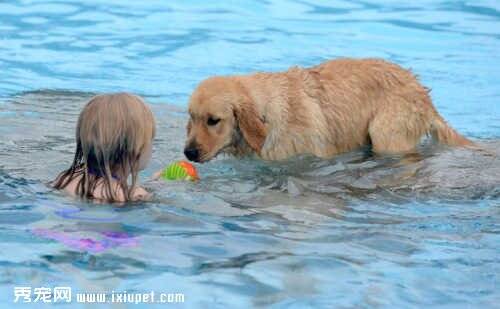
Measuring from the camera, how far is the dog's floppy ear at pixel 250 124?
6766 mm

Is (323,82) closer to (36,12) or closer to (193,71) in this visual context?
(193,71)

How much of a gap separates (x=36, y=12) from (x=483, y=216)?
26.7 ft

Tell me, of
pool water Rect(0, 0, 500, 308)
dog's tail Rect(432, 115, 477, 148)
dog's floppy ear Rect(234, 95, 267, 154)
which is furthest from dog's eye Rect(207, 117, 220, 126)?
dog's tail Rect(432, 115, 477, 148)

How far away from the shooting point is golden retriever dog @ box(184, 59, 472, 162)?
22.2ft

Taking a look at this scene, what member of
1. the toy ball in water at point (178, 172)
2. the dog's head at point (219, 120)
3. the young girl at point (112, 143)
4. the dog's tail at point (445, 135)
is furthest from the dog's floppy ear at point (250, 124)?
the dog's tail at point (445, 135)

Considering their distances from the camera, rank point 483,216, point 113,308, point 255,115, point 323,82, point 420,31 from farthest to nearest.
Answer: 1. point 420,31
2. point 323,82
3. point 255,115
4. point 483,216
5. point 113,308

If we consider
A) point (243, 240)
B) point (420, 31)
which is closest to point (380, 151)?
point (243, 240)

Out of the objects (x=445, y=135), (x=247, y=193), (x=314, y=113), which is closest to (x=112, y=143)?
(x=247, y=193)

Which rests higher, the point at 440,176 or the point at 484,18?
the point at 484,18

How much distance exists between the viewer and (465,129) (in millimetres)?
9125

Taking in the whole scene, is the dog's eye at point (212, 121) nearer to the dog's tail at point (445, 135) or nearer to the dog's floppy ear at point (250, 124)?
the dog's floppy ear at point (250, 124)

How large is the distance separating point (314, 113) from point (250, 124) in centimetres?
66

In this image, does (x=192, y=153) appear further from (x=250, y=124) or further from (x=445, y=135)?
(x=445, y=135)

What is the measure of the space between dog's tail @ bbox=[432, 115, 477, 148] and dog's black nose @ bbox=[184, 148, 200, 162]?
6.65ft
